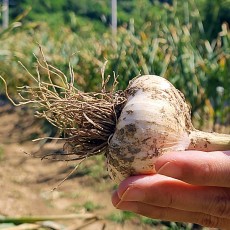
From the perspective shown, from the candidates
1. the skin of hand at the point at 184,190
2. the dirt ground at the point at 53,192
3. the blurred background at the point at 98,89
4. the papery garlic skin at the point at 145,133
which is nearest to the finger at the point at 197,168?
the skin of hand at the point at 184,190

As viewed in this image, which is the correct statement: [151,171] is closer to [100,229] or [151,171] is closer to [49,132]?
[100,229]

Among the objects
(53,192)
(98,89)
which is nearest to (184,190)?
(53,192)

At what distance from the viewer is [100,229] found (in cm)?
217

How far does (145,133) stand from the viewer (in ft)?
3.15

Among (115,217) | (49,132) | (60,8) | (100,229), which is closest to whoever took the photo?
(100,229)

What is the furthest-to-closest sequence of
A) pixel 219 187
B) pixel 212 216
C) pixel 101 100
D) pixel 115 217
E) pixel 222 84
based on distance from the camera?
pixel 222 84, pixel 115 217, pixel 101 100, pixel 212 216, pixel 219 187

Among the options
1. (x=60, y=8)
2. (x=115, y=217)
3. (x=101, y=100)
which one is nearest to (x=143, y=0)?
(x=115, y=217)

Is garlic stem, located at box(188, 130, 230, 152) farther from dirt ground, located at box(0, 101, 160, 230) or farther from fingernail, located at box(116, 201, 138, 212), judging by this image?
dirt ground, located at box(0, 101, 160, 230)

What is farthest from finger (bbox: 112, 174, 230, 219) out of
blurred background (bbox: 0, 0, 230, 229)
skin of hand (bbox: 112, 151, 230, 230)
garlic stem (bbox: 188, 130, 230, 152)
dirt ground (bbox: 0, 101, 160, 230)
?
dirt ground (bbox: 0, 101, 160, 230)

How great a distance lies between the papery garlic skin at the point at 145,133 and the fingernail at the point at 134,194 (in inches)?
3.3

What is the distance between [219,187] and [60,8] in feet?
61.8

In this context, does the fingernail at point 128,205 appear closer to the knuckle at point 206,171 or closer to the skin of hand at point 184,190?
the skin of hand at point 184,190

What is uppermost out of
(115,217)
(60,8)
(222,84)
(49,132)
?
(222,84)

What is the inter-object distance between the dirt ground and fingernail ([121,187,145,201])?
3.13 ft
